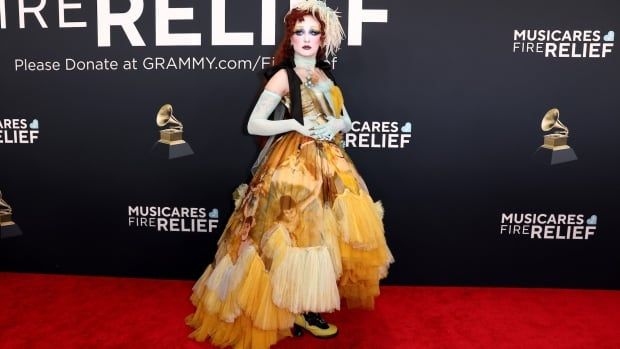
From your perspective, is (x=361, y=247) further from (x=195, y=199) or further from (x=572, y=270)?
(x=572, y=270)

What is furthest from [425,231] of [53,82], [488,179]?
[53,82]

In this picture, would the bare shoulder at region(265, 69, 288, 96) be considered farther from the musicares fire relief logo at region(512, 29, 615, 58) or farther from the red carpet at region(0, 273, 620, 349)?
the musicares fire relief logo at region(512, 29, 615, 58)

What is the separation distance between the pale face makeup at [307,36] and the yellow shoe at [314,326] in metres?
1.33

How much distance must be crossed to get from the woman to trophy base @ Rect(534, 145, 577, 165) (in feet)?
4.24

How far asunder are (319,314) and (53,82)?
2171 millimetres

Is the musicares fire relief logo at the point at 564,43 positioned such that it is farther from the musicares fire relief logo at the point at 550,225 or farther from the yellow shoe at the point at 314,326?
the yellow shoe at the point at 314,326

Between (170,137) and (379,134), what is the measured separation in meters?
1.29

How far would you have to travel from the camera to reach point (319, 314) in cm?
282

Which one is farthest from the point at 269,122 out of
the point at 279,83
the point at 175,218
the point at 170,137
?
the point at 175,218

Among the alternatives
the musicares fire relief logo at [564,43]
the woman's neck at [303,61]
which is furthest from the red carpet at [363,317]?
the musicares fire relief logo at [564,43]

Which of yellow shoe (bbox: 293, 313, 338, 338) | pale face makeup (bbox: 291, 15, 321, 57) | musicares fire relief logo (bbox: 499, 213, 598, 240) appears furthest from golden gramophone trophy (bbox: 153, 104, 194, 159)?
musicares fire relief logo (bbox: 499, 213, 598, 240)

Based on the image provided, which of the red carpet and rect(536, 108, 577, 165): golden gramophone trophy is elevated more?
rect(536, 108, 577, 165): golden gramophone trophy

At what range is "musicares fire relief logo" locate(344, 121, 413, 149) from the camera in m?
3.27

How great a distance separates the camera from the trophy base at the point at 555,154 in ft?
10.8
